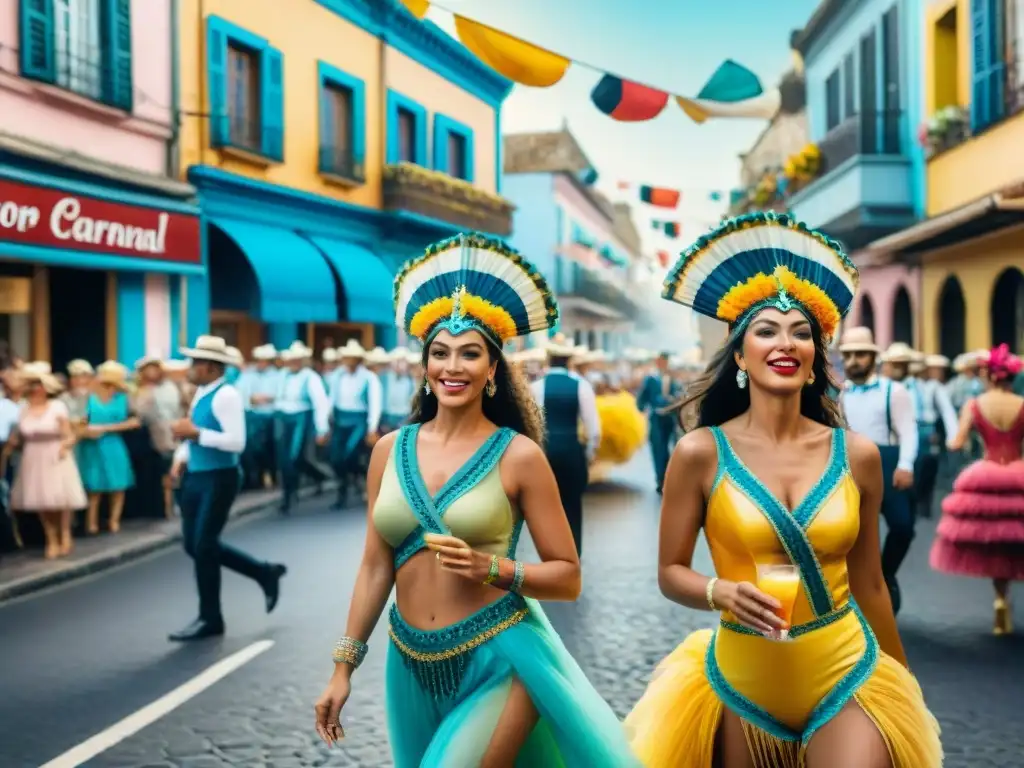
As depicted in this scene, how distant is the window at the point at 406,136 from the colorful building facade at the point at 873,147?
8.05 m

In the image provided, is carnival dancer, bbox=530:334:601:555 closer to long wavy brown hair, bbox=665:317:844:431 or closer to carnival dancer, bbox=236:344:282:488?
long wavy brown hair, bbox=665:317:844:431

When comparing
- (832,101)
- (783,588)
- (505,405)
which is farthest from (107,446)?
(832,101)

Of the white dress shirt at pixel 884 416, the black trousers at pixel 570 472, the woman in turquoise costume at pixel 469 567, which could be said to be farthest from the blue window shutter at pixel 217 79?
the woman in turquoise costume at pixel 469 567

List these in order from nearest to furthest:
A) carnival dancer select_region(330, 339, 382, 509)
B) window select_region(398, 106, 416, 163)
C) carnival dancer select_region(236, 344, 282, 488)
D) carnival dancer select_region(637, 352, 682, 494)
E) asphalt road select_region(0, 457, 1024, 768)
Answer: asphalt road select_region(0, 457, 1024, 768) → carnival dancer select_region(330, 339, 382, 509) → carnival dancer select_region(236, 344, 282, 488) → carnival dancer select_region(637, 352, 682, 494) → window select_region(398, 106, 416, 163)

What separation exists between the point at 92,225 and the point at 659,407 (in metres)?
7.83

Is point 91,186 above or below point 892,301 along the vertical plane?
above

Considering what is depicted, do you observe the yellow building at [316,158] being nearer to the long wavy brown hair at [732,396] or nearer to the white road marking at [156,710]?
the white road marking at [156,710]

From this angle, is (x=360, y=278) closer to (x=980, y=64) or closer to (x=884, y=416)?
(x=980, y=64)

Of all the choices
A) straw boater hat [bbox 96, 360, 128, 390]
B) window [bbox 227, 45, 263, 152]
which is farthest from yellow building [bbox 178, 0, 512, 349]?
straw boater hat [bbox 96, 360, 128, 390]

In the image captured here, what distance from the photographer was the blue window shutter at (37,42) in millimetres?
14586

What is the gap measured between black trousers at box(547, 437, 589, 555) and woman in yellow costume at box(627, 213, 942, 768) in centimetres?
A: 582

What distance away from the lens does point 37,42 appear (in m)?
14.9

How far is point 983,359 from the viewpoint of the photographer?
913 centimetres

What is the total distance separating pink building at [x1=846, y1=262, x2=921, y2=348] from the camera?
952 inches
